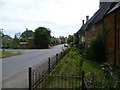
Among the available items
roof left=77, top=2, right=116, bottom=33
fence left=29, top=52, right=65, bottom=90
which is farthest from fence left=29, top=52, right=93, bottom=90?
roof left=77, top=2, right=116, bottom=33

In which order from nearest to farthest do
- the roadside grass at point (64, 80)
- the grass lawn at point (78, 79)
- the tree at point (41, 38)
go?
the grass lawn at point (78, 79) → the roadside grass at point (64, 80) → the tree at point (41, 38)

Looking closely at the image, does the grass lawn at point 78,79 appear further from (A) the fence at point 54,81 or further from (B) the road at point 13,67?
(B) the road at point 13,67

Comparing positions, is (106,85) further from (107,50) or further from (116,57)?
(107,50)

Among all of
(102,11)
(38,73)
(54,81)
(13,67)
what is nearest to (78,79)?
(54,81)

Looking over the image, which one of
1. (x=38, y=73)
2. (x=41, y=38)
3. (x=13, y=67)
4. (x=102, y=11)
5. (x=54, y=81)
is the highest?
(x=102, y=11)

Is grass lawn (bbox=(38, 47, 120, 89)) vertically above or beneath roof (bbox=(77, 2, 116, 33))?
beneath

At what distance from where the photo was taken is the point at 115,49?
1221 centimetres

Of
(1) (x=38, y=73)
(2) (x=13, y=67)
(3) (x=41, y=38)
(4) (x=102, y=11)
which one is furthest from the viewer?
(3) (x=41, y=38)

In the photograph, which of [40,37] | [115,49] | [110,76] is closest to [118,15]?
[115,49]

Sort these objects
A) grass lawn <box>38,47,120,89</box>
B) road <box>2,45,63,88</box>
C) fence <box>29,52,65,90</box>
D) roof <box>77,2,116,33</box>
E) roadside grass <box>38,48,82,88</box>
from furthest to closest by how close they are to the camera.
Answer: roof <box>77,2,116,33</box> → road <box>2,45,63,88</box> → roadside grass <box>38,48,82,88</box> → fence <box>29,52,65,90</box> → grass lawn <box>38,47,120,89</box>

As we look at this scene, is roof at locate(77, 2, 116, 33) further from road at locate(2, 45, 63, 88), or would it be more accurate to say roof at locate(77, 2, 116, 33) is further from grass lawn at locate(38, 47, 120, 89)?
road at locate(2, 45, 63, 88)

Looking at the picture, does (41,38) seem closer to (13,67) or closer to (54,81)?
(13,67)

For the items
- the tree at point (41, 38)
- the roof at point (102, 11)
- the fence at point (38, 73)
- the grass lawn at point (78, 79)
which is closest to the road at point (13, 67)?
the fence at point (38, 73)

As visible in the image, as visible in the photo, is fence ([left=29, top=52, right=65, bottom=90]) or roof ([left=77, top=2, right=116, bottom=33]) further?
roof ([left=77, top=2, right=116, bottom=33])
